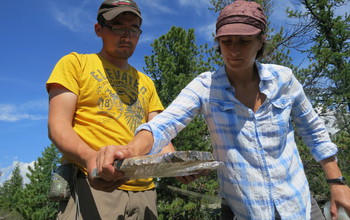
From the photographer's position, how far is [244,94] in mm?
1876

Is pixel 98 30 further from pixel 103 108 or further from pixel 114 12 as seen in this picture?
pixel 103 108

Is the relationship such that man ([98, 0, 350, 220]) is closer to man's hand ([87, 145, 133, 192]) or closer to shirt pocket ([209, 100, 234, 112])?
shirt pocket ([209, 100, 234, 112])

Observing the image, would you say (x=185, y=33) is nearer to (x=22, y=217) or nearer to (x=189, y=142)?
(x=189, y=142)

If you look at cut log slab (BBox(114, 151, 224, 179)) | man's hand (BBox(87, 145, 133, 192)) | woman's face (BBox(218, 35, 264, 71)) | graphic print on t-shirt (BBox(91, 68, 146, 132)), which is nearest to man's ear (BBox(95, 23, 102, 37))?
graphic print on t-shirt (BBox(91, 68, 146, 132))

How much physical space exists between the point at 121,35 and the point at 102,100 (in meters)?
0.51

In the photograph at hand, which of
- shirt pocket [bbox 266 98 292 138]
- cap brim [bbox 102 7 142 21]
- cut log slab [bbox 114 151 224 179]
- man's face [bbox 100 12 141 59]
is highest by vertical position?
cap brim [bbox 102 7 142 21]

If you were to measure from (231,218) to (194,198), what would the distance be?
494cm

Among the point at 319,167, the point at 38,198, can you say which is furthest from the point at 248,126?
the point at 38,198

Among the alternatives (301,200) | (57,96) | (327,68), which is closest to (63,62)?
(57,96)

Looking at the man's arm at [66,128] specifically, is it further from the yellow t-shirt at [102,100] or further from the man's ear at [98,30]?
the man's ear at [98,30]

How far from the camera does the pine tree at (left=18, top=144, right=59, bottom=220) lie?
9289mm

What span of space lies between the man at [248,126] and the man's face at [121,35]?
66 cm

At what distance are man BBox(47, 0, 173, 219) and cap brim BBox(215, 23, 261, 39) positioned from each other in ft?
2.59

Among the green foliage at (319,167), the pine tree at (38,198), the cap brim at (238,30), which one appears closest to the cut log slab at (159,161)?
the cap brim at (238,30)
